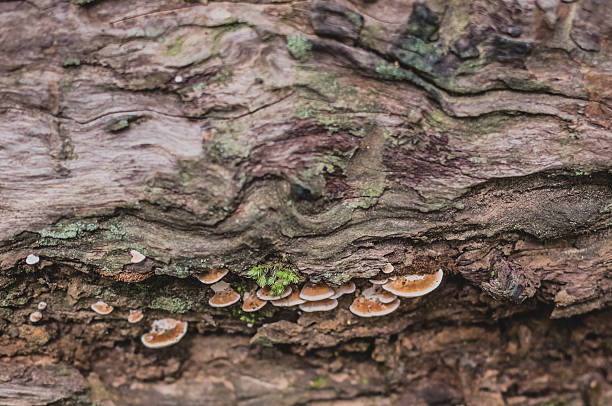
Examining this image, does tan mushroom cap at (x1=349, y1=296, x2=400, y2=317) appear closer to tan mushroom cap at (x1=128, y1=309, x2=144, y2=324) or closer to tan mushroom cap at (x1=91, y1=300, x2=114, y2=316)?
tan mushroom cap at (x1=128, y1=309, x2=144, y2=324)

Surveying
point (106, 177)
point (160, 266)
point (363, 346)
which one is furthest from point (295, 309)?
point (106, 177)

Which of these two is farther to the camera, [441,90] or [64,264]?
[64,264]

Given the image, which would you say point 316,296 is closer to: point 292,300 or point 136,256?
point 292,300

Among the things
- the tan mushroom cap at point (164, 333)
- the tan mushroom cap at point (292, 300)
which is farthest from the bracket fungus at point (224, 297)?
the tan mushroom cap at point (164, 333)

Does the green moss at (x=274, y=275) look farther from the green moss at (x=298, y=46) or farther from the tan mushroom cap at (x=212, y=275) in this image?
the green moss at (x=298, y=46)

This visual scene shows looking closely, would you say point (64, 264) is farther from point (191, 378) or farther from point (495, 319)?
point (495, 319)

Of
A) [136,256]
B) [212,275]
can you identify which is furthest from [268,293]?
[136,256]

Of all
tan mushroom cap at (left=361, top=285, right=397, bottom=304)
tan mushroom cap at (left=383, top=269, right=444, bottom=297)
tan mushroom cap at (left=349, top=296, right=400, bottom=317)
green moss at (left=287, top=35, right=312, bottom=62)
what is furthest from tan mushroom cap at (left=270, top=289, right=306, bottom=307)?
green moss at (left=287, top=35, right=312, bottom=62)

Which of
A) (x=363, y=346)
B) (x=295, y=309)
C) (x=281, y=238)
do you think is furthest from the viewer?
(x=363, y=346)

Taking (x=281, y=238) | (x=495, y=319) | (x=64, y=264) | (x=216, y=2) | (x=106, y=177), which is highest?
(x=216, y=2)
